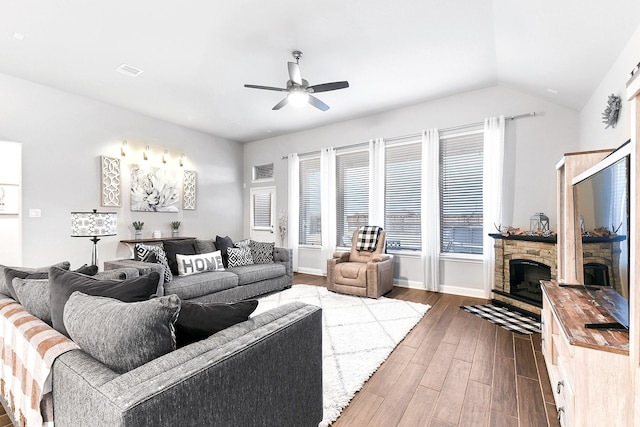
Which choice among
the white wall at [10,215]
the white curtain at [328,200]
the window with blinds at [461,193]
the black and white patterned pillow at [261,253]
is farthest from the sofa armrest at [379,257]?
the white wall at [10,215]

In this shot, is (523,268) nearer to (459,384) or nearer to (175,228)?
(459,384)

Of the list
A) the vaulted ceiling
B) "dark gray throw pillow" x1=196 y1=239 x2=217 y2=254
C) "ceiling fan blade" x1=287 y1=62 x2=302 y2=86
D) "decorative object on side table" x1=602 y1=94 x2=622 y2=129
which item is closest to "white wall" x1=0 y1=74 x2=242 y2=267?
the vaulted ceiling

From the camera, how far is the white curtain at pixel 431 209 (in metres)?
4.54

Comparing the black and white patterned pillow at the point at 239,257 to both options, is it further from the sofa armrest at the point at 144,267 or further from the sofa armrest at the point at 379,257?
the sofa armrest at the point at 379,257

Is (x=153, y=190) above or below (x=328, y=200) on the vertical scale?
above

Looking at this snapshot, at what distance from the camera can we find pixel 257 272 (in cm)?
417

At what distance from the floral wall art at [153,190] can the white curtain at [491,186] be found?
5412 millimetres

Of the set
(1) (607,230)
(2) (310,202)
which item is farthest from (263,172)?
(1) (607,230)

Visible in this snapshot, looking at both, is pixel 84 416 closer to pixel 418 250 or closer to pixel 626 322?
pixel 626 322

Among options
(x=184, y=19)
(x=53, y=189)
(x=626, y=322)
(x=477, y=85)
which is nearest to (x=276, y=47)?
(x=184, y=19)

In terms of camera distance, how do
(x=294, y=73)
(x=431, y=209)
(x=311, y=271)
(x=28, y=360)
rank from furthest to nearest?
(x=311, y=271) → (x=431, y=209) → (x=294, y=73) → (x=28, y=360)

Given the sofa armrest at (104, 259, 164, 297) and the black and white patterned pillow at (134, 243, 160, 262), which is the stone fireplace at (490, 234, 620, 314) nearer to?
the sofa armrest at (104, 259, 164, 297)

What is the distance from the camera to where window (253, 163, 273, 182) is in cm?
679

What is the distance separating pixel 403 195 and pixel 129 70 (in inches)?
170
